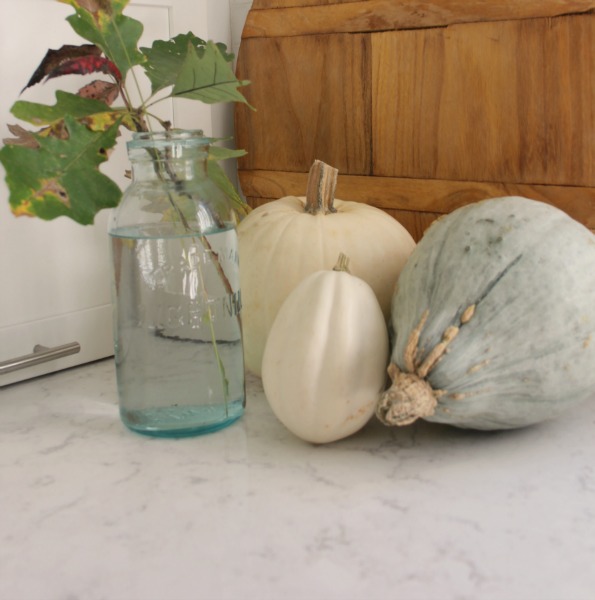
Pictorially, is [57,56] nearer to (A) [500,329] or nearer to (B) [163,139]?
(B) [163,139]

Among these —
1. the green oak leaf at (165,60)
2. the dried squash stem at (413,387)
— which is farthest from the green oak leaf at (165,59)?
the dried squash stem at (413,387)

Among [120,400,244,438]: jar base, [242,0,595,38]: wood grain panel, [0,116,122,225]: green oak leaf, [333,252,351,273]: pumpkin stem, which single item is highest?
[242,0,595,38]: wood grain panel

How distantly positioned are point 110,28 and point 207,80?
9cm

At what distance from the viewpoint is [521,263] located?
70cm

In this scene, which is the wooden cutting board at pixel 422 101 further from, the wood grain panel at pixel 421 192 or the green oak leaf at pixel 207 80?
the green oak leaf at pixel 207 80

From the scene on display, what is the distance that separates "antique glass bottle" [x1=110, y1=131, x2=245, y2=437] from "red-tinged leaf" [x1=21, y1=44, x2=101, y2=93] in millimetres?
107

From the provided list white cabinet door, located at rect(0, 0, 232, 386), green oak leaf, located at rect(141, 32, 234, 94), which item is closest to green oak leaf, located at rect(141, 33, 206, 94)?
green oak leaf, located at rect(141, 32, 234, 94)

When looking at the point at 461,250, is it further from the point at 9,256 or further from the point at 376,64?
the point at 9,256

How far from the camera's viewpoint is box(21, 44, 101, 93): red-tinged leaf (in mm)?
759

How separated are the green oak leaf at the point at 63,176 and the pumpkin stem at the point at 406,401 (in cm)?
27

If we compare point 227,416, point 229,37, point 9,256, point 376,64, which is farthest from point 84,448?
point 229,37

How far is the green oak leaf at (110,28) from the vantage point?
0.72 meters

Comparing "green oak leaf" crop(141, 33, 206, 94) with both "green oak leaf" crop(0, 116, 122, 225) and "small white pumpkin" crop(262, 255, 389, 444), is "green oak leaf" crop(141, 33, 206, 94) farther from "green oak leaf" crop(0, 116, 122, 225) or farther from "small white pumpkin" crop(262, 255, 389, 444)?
"small white pumpkin" crop(262, 255, 389, 444)

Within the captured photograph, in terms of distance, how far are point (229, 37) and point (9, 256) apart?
47 centimetres
